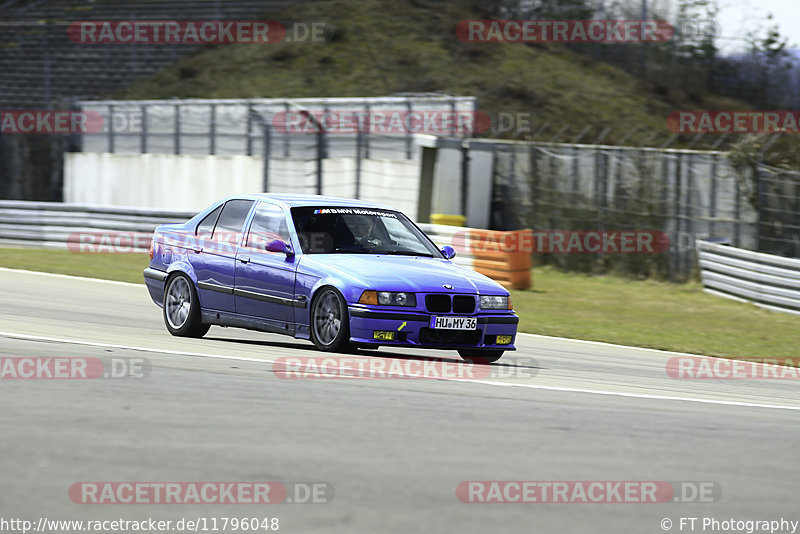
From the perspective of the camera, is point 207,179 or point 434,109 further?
point 207,179

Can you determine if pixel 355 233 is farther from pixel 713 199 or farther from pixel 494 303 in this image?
pixel 713 199

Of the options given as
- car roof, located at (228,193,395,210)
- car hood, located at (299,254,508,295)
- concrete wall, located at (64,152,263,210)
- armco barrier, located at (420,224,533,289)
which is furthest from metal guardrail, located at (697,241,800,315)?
concrete wall, located at (64,152,263,210)

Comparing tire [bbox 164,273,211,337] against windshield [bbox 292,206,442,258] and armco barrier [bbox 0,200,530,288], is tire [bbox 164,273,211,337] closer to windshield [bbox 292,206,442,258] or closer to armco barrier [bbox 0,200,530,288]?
windshield [bbox 292,206,442,258]

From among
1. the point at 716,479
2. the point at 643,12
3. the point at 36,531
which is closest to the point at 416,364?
the point at 716,479

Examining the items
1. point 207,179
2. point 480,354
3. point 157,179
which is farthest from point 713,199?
point 157,179

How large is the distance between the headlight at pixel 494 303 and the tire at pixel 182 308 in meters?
2.77

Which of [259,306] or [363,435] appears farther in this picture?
[259,306]

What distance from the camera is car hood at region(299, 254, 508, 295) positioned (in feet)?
31.6

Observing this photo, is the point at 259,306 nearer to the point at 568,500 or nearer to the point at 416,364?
the point at 416,364

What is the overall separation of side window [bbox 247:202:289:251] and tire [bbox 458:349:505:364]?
188 centimetres

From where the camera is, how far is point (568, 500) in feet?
16.3

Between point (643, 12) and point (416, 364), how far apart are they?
32626mm

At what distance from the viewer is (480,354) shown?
408 inches

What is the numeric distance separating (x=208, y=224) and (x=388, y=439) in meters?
5.81
